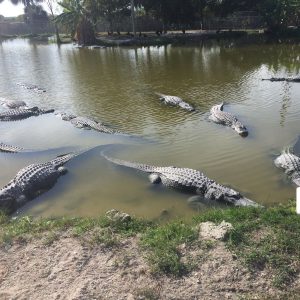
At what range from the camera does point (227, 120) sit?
34.2 ft

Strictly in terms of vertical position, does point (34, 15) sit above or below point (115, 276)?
above

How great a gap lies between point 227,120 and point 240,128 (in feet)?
2.22

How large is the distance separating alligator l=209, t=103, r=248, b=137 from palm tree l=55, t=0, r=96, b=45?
88.0 ft

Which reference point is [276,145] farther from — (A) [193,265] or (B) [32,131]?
(B) [32,131]

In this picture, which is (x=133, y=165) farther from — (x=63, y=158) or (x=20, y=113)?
(x=20, y=113)

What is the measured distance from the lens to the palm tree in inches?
1382

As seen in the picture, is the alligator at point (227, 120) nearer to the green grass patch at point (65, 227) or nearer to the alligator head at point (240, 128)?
the alligator head at point (240, 128)

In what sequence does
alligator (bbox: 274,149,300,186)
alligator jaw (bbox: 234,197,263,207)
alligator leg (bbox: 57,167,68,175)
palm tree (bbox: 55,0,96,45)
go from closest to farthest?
alligator jaw (bbox: 234,197,263,207), alligator (bbox: 274,149,300,186), alligator leg (bbox: 57,167,68,175), palm tree (bbox: 55,0,96,45)

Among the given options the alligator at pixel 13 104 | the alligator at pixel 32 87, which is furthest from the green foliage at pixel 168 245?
the alligator at pixel 32 87

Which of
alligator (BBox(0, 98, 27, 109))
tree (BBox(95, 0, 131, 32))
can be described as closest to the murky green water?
alligator (BBox(0, 98, 27, 109))

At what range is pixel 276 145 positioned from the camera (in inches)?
353

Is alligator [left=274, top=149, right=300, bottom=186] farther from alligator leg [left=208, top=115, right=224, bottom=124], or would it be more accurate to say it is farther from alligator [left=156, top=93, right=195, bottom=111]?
alligator [left=156, top=93, right=195, bottom=111]

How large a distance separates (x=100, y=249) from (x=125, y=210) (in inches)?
61.4

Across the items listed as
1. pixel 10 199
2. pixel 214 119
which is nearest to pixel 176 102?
pixel 214 119
